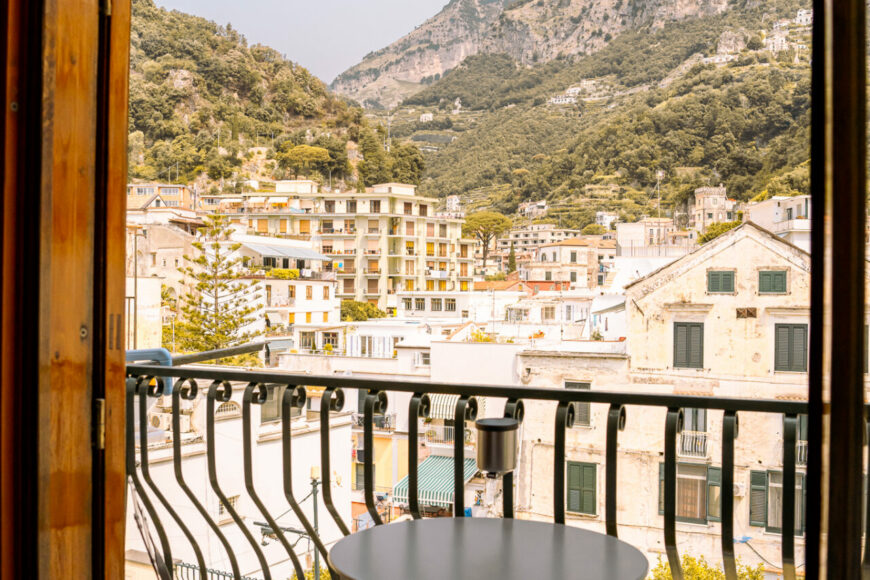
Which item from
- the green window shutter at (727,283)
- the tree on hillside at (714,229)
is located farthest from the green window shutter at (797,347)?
the tree on hillside at (714,229)

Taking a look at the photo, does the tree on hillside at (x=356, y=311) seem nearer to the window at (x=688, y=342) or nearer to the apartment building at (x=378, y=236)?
the apartment building at (x=378, y=236)

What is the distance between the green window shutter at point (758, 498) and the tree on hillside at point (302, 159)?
81.1 feet

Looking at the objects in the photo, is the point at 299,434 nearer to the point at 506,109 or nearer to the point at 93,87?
the point at 93,87

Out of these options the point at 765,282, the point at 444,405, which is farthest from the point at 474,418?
the point at 444,405

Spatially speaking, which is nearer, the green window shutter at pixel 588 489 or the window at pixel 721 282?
the green window shutter at pixel 588 489

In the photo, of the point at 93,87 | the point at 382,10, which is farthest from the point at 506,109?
the point at 93,87

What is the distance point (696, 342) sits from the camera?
19391 millimetres

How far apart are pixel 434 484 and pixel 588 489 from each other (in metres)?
4.97

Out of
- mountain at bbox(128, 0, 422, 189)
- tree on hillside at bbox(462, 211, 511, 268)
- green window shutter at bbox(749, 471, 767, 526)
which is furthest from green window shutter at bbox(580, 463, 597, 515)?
mountain at bbox(128, 0, 422, 189)

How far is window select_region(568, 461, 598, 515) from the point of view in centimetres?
1869

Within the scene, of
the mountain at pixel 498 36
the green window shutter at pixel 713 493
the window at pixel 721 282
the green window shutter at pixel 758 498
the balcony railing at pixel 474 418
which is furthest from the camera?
the mountain at pixel 498 36

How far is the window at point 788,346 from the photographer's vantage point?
19.1 meters

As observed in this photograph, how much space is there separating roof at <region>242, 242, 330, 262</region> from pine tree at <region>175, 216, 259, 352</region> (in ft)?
8.21

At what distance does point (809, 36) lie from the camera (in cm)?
61
